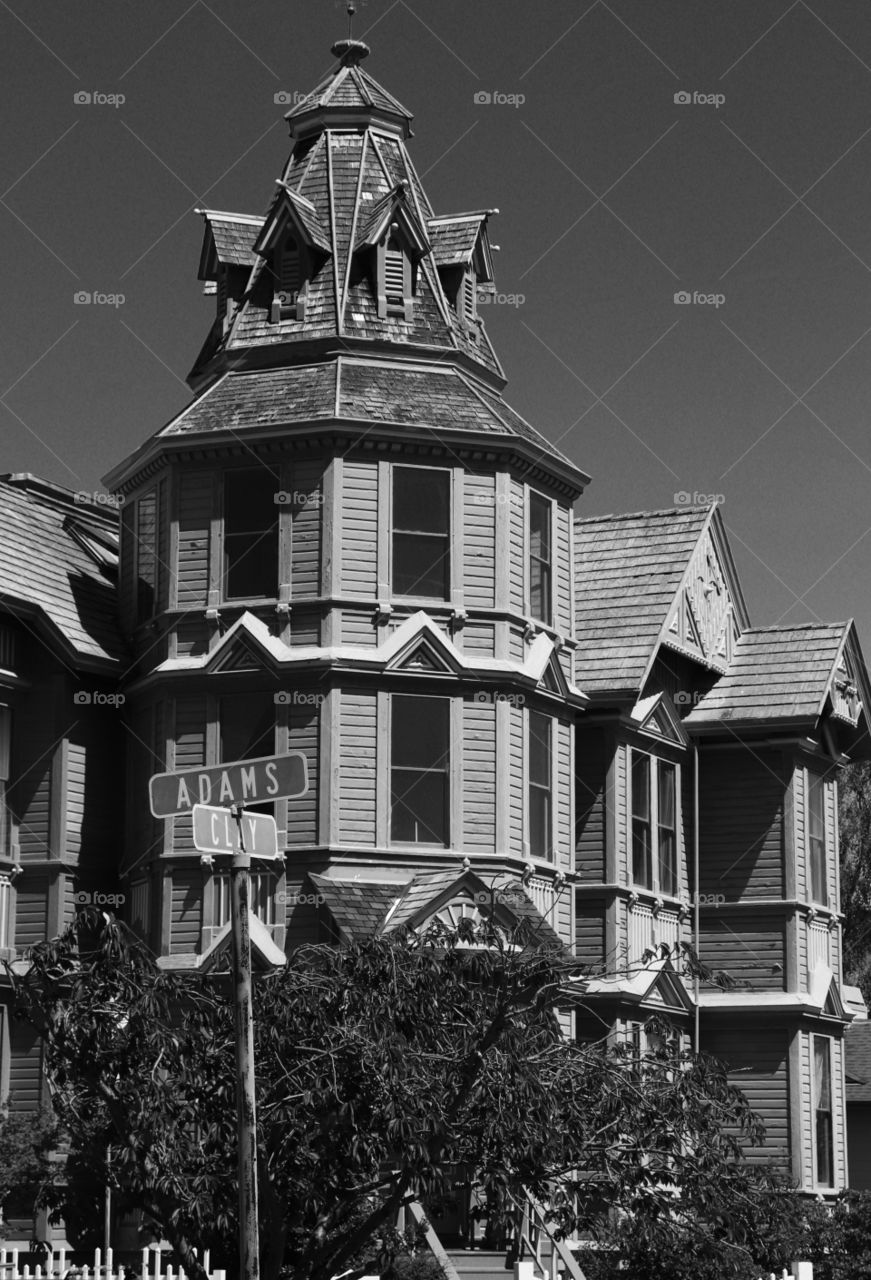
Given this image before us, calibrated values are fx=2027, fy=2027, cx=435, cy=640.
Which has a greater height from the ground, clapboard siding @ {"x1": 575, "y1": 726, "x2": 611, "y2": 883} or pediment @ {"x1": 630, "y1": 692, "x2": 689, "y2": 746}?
pediment @ {"x1": 630, "y1": 692, "x2": 689, "y2": 746}

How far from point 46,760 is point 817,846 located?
1338 centimetres

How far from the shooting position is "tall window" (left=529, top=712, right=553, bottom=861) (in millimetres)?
28219

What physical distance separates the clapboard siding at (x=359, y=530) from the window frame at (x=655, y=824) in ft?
20.1

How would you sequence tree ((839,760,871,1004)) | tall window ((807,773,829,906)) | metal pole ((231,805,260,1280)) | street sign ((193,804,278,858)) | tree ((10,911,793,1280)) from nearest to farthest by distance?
street sign ((193,804,278,858)) < metal pole ((231,805,260,1280)) < tree ((10,911,793,1280)) < tall window ((807,773,829,906)) < tree ((839,760,871,1004))

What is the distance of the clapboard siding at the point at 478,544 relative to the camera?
2761 centimetres

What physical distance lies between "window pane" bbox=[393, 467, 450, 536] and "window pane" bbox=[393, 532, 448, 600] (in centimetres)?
14

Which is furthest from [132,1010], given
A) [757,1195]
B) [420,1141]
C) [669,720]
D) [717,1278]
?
[669,720]

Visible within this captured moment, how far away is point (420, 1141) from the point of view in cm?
1332

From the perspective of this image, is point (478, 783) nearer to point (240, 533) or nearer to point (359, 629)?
point (359, 629)

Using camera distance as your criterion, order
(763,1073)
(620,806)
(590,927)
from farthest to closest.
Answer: (763,1073), (620,806), (590,927)

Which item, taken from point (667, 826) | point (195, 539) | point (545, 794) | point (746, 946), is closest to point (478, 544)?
point (545, 794)

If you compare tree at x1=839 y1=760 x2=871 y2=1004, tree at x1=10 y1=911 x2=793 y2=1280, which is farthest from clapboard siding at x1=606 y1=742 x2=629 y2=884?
tree at x1=839 y1=760 x2=871 y2=1004

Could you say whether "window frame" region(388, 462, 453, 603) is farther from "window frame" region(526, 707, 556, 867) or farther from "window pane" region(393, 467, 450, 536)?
"window frame" region(526, 707, 556, 867)

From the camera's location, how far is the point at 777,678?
33.2 m
